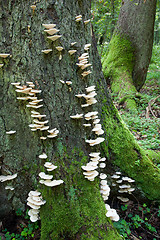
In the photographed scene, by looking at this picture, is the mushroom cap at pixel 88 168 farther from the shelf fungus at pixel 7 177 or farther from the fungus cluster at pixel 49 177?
the shelf fungus at pixel 7 177

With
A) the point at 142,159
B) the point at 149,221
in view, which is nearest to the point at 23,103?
the point at 142,159

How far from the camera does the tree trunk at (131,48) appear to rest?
25.4ft

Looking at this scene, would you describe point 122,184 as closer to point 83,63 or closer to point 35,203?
point 35,203

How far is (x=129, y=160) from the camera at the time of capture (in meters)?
3.33

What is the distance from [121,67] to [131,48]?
97 cm

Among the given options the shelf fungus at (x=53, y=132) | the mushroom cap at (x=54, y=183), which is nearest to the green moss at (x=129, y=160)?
the shelf fungus at (x=53, y=132)

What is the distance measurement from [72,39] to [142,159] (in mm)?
2574

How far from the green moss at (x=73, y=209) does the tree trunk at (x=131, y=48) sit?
5.74m

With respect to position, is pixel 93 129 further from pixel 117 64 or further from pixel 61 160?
pixel 117 64

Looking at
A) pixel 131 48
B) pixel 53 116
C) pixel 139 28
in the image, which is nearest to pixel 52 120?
pixel 53 116

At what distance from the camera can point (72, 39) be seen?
239 cm

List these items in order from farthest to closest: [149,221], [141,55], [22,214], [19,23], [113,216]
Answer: [141,55], [149,221], [22,214], [113,216], [19,23]

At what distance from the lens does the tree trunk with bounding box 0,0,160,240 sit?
7.23ft

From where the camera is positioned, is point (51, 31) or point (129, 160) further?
point (129, 160)
